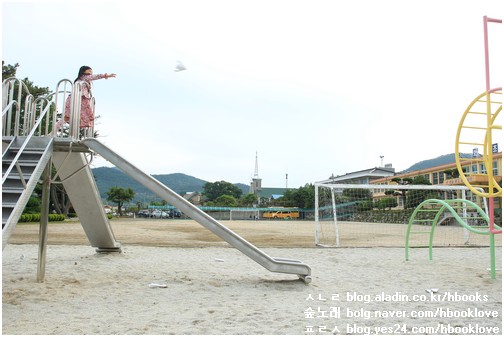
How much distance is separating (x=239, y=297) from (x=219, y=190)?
312ft

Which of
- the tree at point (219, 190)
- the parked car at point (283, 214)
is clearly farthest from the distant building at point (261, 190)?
the parked car at point (283, 214)

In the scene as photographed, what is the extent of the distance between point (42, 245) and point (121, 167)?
175 centimetres

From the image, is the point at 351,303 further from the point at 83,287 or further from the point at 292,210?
the point at 292,210

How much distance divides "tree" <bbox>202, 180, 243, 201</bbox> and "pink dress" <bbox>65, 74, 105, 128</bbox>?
92.0 meters

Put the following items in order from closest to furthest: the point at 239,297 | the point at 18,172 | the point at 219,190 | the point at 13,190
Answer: the point at 13,190 → the point at 18,172 → the point at 239,297 → the point at 219,190

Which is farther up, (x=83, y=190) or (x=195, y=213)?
(x=83, y=190)

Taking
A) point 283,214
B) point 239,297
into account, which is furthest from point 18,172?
point 283,214

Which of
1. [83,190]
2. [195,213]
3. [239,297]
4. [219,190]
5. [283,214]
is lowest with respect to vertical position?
[239,297]

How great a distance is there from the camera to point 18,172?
5023 mm

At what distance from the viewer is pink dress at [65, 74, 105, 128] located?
267 inches

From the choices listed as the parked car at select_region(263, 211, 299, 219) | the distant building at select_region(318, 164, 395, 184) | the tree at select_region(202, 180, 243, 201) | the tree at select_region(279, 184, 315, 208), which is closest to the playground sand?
the parked car at select_region(263, 211, 299, 219)

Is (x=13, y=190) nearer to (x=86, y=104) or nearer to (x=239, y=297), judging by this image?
(x=86, y=104)

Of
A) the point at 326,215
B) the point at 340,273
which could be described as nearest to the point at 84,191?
the point at 340,273

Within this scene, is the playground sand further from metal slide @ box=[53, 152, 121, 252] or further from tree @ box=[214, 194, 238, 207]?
tree @ box=[214, 194, 238, 207]
